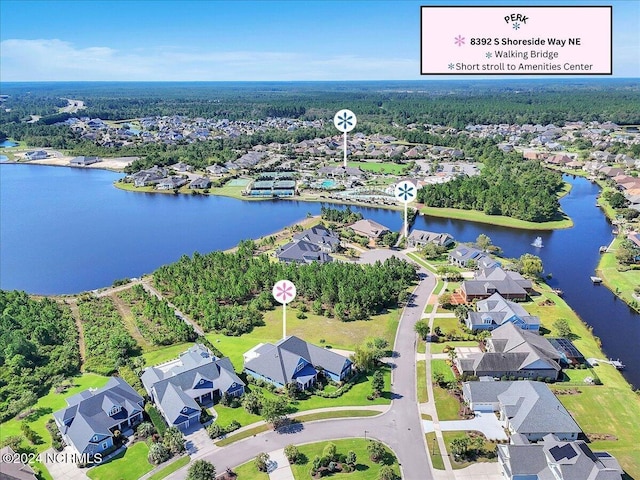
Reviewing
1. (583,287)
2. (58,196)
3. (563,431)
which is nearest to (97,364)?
(563,431)

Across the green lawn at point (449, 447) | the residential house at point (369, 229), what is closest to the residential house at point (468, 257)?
the residential house at point (369, 229)

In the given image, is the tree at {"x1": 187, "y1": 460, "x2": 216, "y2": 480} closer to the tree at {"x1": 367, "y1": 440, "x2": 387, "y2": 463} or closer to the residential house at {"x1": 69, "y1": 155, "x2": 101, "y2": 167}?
the tree at {"x1": 367, "y1": 440, "x2": 387, "y2": 463}

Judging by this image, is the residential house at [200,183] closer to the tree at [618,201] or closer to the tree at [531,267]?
the tree at [531,267]

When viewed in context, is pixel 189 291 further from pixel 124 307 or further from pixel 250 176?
pixel 250 176

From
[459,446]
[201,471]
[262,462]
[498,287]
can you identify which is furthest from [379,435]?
[498,287]

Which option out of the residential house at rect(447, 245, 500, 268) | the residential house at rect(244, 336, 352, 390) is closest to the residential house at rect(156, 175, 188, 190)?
the residential house at rect(447, 245, 500, 268)

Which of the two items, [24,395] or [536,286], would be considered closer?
[24,395]
